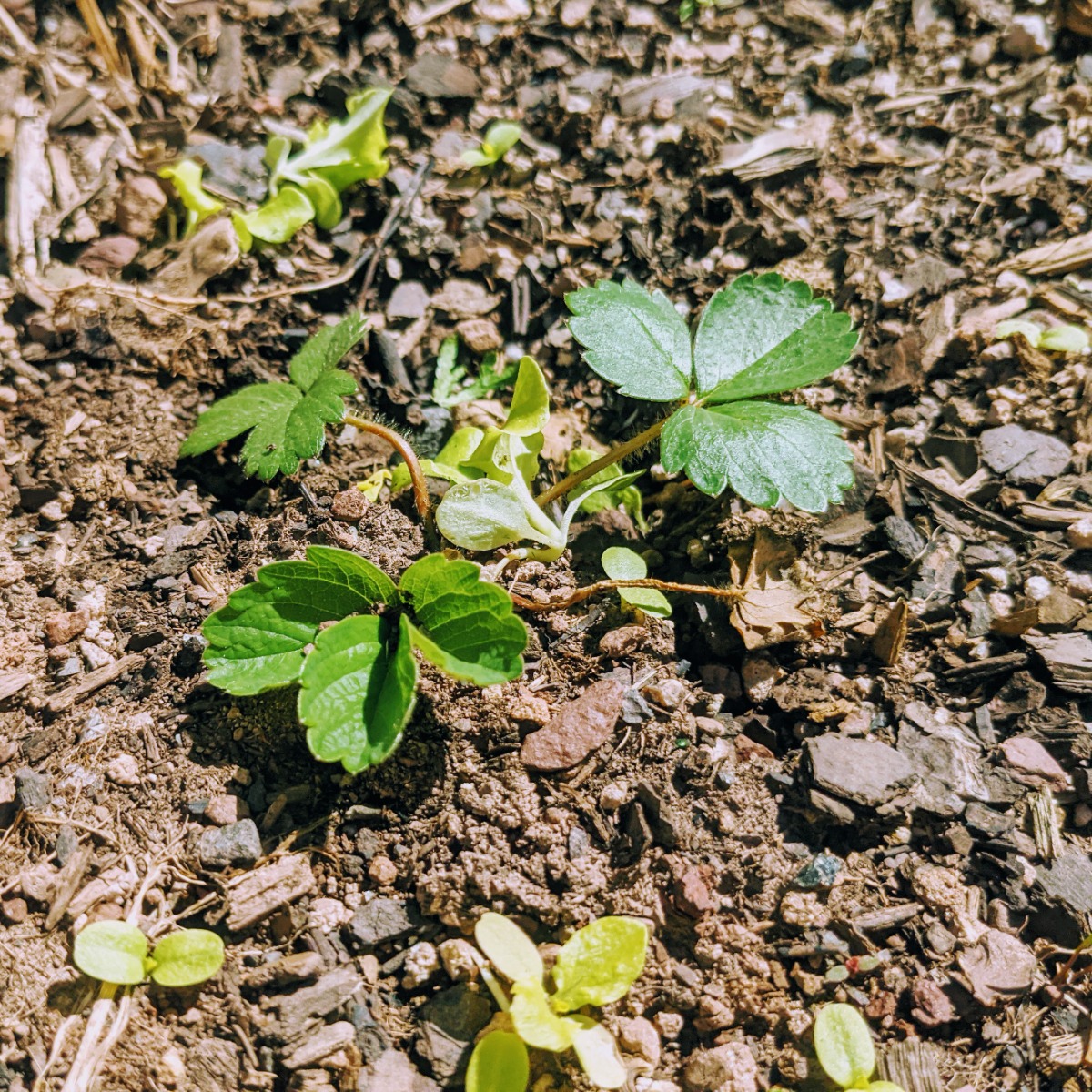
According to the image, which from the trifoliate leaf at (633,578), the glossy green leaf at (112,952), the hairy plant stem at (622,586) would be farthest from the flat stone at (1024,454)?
the glossy green leaf at (112,952)

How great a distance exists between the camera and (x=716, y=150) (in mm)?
2246

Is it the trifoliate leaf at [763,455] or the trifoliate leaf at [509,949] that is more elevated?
the trifoliate leaf at [763,455]

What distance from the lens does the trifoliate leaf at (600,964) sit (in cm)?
131

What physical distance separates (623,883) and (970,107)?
220cm

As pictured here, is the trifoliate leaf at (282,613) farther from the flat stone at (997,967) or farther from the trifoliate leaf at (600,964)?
the flat stone at (997,967)

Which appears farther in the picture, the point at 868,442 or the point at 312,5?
the point at 312,5

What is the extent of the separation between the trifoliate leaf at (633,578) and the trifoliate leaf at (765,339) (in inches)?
13.7

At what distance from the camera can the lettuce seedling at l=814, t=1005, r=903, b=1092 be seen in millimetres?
1324

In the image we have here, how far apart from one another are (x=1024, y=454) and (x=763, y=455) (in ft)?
2.27

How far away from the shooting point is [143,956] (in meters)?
1.36

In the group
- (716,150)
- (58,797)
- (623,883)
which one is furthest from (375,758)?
(716,150)

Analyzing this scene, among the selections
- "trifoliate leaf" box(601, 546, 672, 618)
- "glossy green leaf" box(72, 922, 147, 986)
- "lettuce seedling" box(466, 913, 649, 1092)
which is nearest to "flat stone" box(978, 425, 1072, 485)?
"trifoliate leaf" box(601, 546, 672, 618)

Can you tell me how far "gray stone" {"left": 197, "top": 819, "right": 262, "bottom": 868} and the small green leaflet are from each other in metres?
0.63

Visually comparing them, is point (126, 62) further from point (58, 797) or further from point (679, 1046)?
point (679, 1046)
